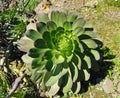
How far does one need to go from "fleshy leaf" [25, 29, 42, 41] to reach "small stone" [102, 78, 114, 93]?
90 centimetres

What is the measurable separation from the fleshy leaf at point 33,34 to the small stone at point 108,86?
2.96ft

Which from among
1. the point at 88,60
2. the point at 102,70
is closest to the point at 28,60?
the point at 88,60

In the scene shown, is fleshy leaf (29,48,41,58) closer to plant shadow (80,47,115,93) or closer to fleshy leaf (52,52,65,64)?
fleshy leaf (52,52,65,64)

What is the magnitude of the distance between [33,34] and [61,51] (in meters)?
0.35

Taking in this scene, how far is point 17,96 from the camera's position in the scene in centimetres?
465

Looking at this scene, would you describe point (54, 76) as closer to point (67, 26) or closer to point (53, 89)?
point (53, 89)

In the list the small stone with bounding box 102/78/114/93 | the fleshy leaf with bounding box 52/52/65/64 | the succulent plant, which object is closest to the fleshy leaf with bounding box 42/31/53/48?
the succulent plant

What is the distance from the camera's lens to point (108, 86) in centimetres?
459

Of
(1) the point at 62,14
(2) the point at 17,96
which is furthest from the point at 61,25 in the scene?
(2) the point at 17,96

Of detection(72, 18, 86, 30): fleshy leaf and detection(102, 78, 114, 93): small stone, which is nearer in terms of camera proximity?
detection(72, 18, 86, 30): fleshy leaf

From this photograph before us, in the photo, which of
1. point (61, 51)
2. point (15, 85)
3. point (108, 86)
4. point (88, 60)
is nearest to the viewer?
point (88, 60)

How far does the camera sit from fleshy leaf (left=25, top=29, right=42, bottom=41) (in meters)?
4.41

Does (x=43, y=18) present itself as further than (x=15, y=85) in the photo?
No

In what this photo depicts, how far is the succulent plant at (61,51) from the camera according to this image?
4.38 m
